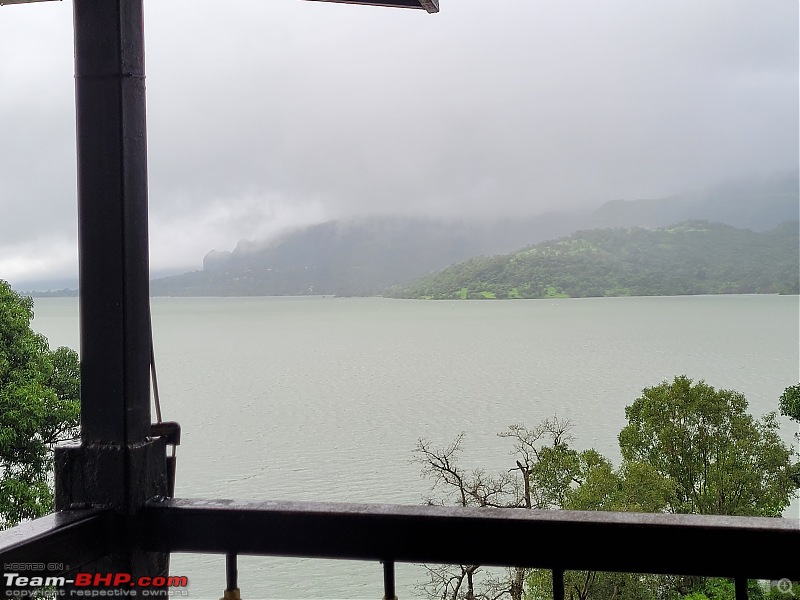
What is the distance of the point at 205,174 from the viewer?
12538 cm

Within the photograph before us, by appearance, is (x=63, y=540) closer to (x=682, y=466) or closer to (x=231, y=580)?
(x=231, y=580)

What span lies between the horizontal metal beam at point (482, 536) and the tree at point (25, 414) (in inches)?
429

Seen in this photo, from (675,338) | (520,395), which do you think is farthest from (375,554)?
(675,338)

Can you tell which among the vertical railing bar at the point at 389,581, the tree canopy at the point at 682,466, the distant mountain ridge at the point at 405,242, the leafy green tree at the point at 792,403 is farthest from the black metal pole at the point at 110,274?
the distant mountain ridge at the point at 405,242

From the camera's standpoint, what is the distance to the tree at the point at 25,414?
10.8 metres

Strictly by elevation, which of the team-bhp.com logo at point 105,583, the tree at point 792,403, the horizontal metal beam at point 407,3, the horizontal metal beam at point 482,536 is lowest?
the tree at point 792,403

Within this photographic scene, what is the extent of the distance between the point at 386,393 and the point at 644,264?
5101 centimetres

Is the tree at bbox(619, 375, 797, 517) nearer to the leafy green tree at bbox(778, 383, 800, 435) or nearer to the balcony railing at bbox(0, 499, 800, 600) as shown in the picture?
the leafy green tree at bbox(778, 383, 800, 435)

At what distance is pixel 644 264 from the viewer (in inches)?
3241

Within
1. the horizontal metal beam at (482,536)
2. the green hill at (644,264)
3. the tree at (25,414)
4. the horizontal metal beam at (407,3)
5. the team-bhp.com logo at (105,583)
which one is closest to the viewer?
the horizontal metal beam at (482,536)

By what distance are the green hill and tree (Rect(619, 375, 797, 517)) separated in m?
→ 61.6

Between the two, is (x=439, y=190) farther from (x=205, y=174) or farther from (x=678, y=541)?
(x=678, y=541)

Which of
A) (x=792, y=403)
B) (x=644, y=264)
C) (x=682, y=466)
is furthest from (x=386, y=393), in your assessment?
(x=644, y=264)

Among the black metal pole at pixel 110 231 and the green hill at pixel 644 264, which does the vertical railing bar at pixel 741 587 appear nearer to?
the black metal pole at pixel 110 231
